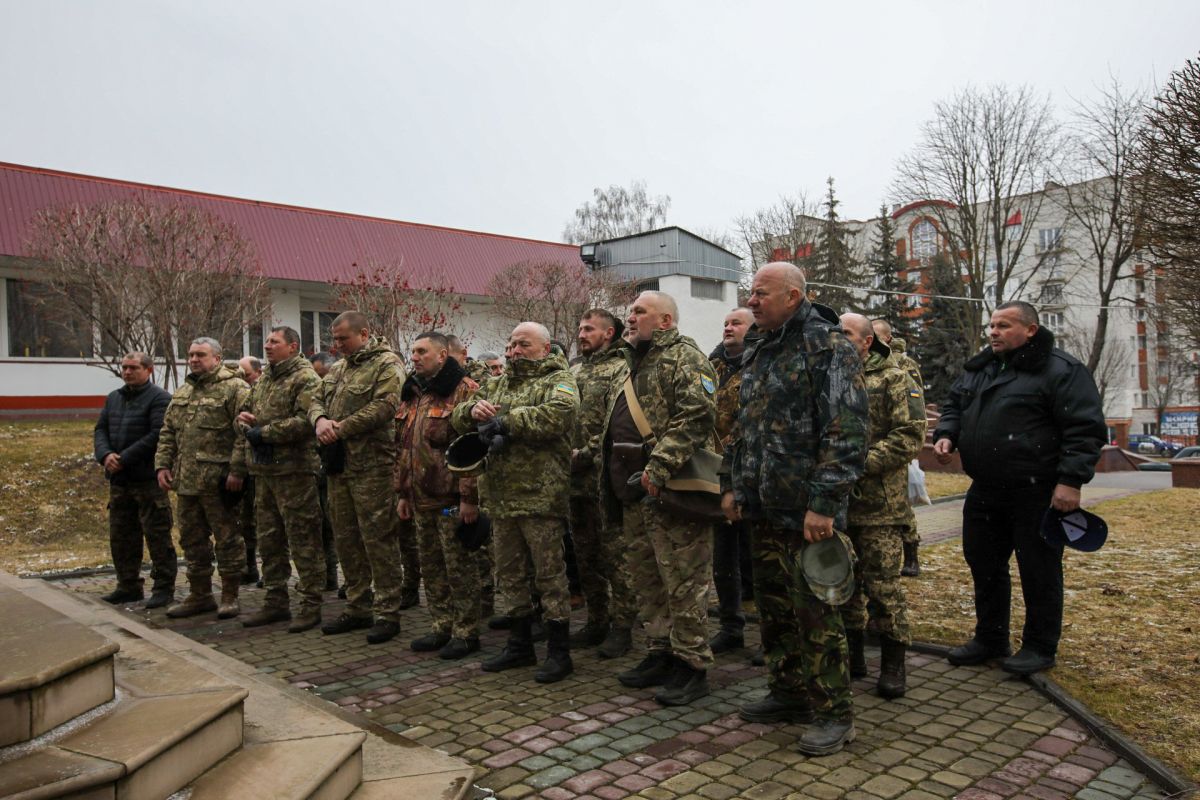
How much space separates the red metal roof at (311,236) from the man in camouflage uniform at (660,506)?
18932 millimetres

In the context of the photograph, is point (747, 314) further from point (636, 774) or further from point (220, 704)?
point (220, 704)

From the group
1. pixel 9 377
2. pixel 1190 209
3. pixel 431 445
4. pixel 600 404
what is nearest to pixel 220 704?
pixel 431 445

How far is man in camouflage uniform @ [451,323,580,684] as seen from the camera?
16.7ft

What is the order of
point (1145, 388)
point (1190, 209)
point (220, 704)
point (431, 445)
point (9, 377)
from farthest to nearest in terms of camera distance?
point (1145, 388) < point (9, 377) < point (1190, 209) < point (431, 445) < point (220, 704)

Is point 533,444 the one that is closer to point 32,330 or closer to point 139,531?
point 139,531

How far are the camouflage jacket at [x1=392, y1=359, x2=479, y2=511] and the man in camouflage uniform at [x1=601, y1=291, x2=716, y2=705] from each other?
1.29m

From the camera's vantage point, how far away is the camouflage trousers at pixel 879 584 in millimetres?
4648

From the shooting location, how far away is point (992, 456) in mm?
5035

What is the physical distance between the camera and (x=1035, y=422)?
4.91 m

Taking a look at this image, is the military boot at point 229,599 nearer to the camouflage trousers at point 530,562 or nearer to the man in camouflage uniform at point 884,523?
the camouflage trousers at point 530,562

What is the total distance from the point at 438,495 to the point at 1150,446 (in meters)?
58.6

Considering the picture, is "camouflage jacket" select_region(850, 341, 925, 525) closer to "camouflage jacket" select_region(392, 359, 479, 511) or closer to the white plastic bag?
"camouflage jacket" select_region(392, 359, 479, 511)

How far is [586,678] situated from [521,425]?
5.12ft

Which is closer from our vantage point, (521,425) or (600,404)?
(521,425)
